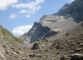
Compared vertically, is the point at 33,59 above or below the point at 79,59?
above

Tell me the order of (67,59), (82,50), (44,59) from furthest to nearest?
(44,59) < (82,50) < (67,59)

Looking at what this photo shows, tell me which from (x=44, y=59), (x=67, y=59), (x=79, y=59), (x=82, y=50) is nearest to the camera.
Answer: (x=79, y=59)

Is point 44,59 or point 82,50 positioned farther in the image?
point 44,59

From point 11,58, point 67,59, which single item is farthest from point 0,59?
point 67,59

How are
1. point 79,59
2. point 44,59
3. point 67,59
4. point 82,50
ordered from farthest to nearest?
point 44,59, point 82,50, point 67,59, point 79,59

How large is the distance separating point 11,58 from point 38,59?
5983 millimetres

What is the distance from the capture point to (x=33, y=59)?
38.1 metres

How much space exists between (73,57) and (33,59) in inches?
450

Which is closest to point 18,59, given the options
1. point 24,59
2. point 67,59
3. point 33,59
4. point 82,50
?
point 24,59

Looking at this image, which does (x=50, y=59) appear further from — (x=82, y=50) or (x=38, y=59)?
(x=82, y=50)

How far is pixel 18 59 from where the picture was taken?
35.7m

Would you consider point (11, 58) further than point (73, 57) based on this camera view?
Yes

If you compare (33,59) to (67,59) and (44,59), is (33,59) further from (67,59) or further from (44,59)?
(67,59)

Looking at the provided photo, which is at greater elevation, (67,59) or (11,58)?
(11,58)
